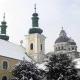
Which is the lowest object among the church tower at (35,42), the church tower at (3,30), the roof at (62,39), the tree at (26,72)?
the tree at (26,72)

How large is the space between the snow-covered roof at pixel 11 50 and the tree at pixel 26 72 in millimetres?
4112

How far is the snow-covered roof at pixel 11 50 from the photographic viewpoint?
148 feet

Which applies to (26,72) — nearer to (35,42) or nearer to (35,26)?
(35,42)

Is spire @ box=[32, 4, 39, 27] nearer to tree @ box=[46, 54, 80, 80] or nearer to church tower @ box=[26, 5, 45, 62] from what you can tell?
church tower @ box=[26, 5, 45, 62]

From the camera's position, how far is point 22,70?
40.4m

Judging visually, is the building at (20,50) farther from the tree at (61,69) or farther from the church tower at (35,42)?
the tree at (61,69)

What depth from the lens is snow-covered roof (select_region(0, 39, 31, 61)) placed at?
44978 millimetres

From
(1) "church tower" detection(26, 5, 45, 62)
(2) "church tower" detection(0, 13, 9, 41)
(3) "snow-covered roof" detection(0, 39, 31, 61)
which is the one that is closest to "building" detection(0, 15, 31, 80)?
(3) "snow-covered roof" detection(0, 39, 31, 61)

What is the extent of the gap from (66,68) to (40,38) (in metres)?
16.5

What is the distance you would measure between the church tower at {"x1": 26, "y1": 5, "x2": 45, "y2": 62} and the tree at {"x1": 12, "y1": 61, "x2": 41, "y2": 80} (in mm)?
12875

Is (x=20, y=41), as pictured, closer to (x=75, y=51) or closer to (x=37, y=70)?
(x=37, y=70)

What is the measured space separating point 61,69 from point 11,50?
10637 mm

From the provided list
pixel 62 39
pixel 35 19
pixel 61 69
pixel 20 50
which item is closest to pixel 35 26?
pixel 35 19

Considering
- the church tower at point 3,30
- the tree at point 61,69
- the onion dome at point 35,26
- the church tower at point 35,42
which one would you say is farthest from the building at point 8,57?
the church tower at point 3,30
